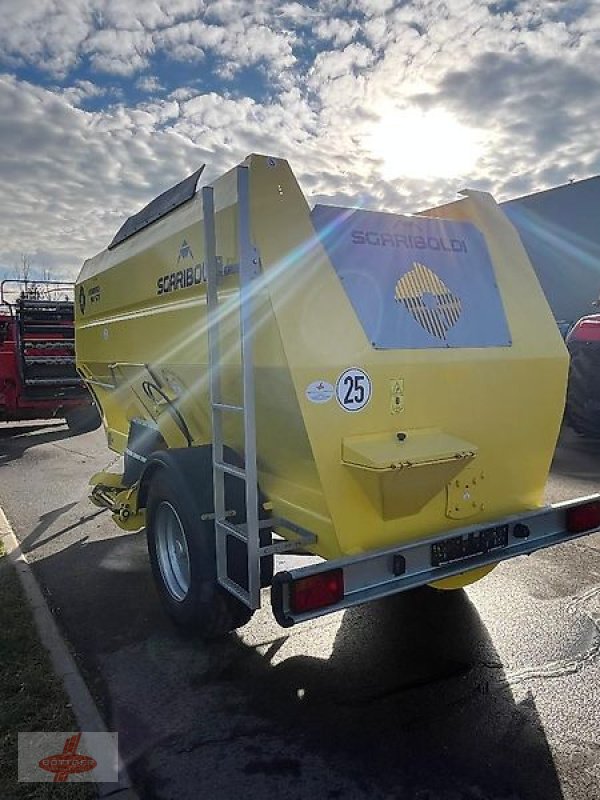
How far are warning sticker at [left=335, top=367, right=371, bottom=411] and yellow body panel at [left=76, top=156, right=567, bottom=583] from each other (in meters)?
0.03

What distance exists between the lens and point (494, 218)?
3.91 metres

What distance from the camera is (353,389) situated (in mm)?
3068

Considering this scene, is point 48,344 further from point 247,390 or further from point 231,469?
point 247,390

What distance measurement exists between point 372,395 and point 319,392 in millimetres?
305

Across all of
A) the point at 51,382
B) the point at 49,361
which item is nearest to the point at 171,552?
the point at 51,382

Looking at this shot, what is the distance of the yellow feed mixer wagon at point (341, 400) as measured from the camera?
303cm

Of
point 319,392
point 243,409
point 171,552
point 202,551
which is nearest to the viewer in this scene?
point 319,392

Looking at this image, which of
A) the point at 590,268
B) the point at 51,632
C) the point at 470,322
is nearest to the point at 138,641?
the point at 51,632

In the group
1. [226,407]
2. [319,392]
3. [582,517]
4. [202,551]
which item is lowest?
[202,551]

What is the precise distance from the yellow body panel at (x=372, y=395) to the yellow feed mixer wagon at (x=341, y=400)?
0.03ft

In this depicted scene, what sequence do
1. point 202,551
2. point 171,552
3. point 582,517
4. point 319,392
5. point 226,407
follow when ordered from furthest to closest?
point 171,552
point 582,517
point 202,551
point 226,407
point 319,392

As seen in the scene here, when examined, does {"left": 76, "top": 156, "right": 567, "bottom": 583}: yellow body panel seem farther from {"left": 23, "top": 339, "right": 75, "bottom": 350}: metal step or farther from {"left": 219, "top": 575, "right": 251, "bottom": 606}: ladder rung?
{"left": 23, "top": 339, "right": 75, "bottom": 350}: metal step

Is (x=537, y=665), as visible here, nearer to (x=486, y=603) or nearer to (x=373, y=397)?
(x=486, y=603)

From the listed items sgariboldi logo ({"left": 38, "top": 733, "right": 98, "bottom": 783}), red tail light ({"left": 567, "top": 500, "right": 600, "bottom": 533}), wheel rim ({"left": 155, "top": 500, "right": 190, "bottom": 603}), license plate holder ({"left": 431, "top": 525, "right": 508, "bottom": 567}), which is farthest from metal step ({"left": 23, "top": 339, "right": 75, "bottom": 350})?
red tail light ({"left": 567, "top": 500, "right": 600, "bottom": 533})
